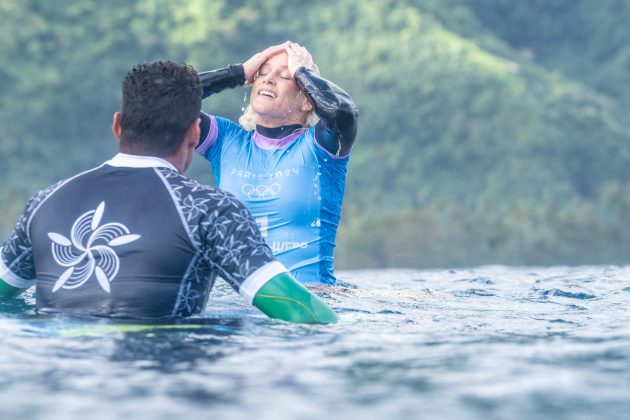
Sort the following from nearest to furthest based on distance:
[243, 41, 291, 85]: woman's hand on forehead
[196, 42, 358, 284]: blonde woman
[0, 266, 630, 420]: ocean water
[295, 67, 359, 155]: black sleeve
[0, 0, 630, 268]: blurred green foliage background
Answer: [0, 266, 630, 420]: ocean water < [295, 67, 359, 155]: black sleeve < [196, 42, 358, 284]: blonde woman < [243, 41, 291, 85]: woman's hand on forehead < [0, 0, 630, 268]: blurred green foliage background

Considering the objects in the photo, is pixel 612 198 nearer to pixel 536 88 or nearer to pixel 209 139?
pixel 536 88

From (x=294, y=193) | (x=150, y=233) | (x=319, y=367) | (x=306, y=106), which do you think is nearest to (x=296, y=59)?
(x=306, y=106)

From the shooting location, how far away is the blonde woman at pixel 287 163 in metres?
6.41

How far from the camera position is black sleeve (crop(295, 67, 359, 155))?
6.00 m

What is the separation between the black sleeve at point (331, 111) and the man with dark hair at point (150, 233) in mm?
1704

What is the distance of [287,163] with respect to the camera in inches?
254

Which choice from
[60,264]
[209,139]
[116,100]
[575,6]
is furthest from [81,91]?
[60,264]

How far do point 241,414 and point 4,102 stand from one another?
27.6 metres

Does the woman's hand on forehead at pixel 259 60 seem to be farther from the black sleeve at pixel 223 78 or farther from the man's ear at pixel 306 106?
the man's ear at pixel 306 106

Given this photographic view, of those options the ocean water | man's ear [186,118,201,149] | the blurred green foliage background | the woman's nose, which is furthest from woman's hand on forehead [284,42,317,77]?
the blurred green foliage background

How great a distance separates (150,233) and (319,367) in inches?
33.9

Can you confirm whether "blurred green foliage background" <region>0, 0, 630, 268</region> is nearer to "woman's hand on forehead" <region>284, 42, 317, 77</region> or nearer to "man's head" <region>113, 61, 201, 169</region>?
"woman's hand on forehead" <region>284, 42, 317, 77</region>

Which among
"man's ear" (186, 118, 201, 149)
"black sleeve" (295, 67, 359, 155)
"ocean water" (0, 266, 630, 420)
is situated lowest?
"ocean water" (0, 266, 630, 420)

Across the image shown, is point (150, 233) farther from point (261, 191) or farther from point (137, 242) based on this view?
point (261, 191)
